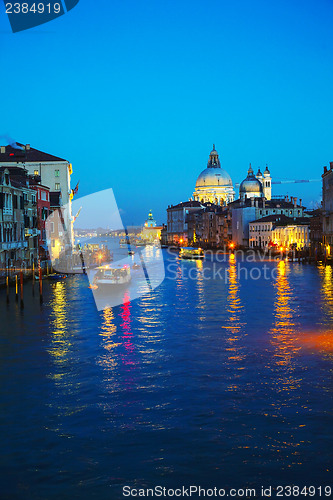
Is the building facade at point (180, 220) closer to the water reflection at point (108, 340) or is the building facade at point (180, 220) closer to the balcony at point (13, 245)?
the balcony at point (13, 245)

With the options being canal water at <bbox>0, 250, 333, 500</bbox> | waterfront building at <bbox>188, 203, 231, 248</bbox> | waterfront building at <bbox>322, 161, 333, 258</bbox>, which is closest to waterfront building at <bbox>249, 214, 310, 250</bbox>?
waterfront building at <bbox>188, 203, 231, 248</bbox>

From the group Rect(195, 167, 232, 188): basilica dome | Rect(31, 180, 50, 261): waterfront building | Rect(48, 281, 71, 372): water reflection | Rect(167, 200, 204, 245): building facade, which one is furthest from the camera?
Rect(195, 167, 232, 188): basilica dome

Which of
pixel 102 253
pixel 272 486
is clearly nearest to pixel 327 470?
pixel 272 486

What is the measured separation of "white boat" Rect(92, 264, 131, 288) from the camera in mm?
35469

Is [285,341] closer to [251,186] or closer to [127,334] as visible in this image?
[127,334]

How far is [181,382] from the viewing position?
524 inches

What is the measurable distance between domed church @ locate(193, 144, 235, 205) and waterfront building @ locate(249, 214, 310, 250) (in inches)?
2864

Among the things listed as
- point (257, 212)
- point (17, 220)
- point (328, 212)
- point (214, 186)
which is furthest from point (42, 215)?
point (214, 186)

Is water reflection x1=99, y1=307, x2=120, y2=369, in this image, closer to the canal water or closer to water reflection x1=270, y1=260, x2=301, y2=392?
the canal water

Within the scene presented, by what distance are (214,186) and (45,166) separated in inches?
4470

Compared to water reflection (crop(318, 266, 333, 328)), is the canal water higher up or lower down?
lower down

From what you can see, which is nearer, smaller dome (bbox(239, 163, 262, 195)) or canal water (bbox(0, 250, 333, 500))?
canal water (bbox(0, 250, 333, 500))

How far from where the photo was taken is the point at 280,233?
272ft

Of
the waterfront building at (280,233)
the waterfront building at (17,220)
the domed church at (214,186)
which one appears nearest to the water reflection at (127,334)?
the waterfront building at (17,220)
